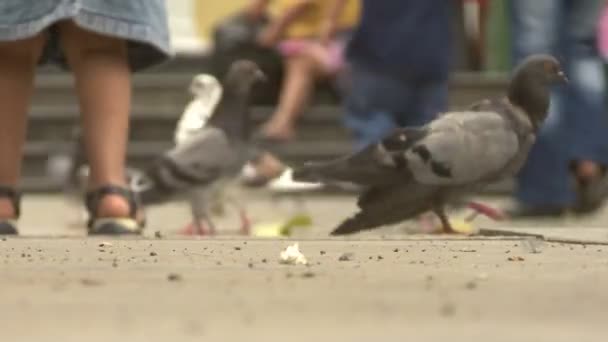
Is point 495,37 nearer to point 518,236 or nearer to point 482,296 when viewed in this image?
point 518,236

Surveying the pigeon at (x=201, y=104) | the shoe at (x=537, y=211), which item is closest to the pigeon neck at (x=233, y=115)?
the pigeon at (x=201, y=104)

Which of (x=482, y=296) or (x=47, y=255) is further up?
(x=47, y=255)

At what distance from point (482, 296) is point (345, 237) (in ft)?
7.21

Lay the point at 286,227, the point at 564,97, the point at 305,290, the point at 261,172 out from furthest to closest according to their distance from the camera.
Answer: the point at 261,172 < the point at 564,97 < the point at 286,227 < the point at 305,290

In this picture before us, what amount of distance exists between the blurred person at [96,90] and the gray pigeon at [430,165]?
67 cm

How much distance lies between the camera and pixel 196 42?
54.7 ft

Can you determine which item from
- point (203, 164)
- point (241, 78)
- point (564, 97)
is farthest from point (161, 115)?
point (564, 97)

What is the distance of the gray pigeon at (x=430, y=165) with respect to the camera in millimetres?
6359

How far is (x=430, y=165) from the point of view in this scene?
639 cm

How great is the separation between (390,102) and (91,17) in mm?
2635

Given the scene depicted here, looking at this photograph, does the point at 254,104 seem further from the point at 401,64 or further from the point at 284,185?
the point at 401,64

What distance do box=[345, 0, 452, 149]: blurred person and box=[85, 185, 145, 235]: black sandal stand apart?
7.45ft

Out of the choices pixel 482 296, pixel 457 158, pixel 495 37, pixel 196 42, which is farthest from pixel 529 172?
pixel 196 42

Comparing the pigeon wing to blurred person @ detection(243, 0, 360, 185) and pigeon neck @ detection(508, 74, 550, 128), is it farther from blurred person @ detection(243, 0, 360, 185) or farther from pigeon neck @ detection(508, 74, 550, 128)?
blurred person @ detection(243, 0, 360, 185)
